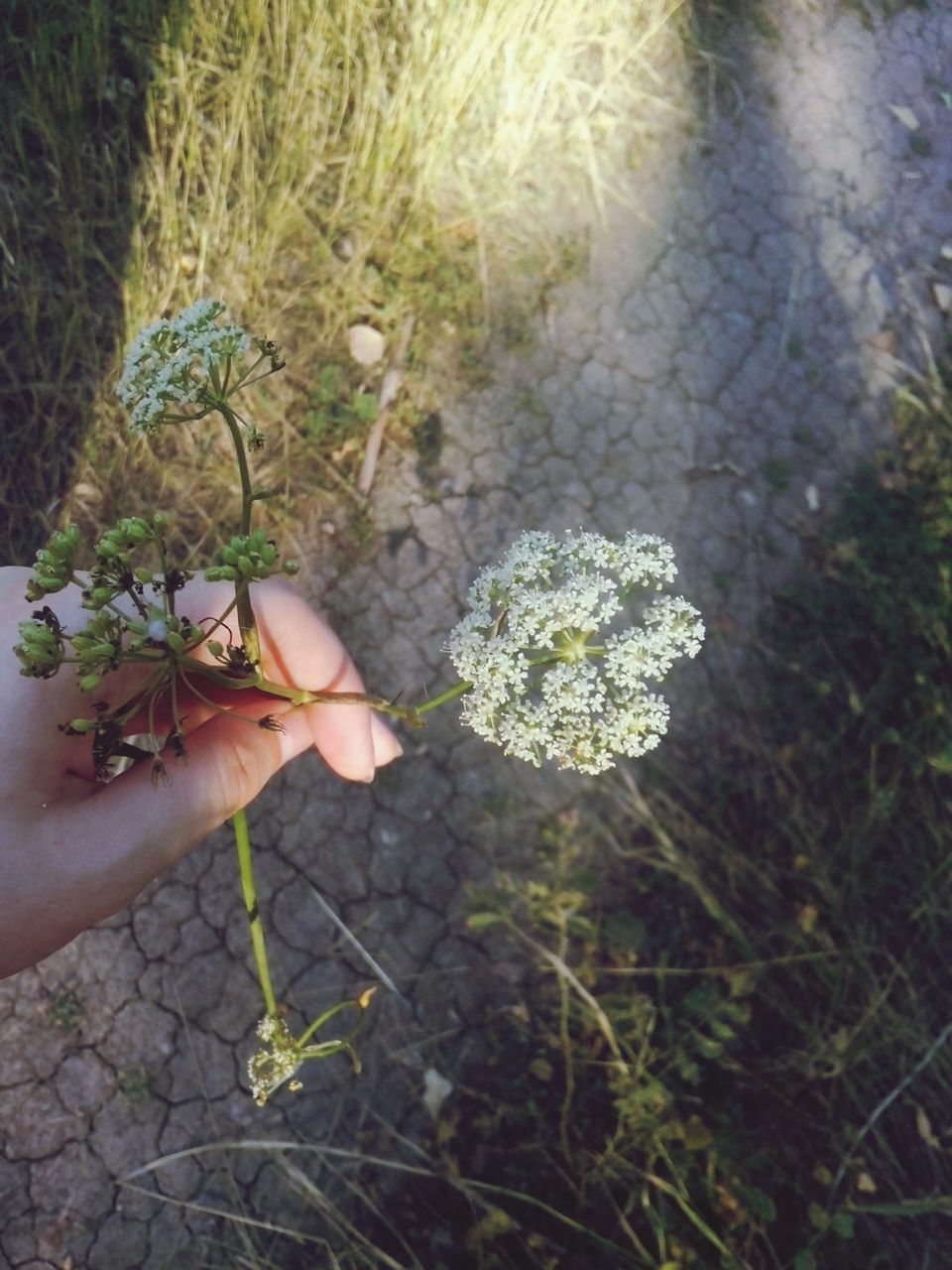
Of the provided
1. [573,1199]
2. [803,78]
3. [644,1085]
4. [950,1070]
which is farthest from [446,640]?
[803,78]

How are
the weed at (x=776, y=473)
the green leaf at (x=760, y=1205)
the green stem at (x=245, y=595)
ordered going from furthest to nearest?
the weed at (x=776, y=473)
the green leaf at (x=760, y=1205)
the green stem at (x=245, y=595)

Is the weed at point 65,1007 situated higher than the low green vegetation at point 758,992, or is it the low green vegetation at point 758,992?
the low green vegetation at point 758,992

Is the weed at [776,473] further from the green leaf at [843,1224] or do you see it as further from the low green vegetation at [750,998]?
the green leaf at [843,1224]

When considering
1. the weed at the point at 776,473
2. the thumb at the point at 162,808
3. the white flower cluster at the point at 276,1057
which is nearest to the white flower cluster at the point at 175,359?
the thumb at the point at 162,808

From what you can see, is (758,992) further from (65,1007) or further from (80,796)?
(80,796)

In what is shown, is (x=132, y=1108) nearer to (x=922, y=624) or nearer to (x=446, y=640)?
(x=446, y=640)

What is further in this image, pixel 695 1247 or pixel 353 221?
pixel 353 221

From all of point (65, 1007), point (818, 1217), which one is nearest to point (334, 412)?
point (65, 1007)
